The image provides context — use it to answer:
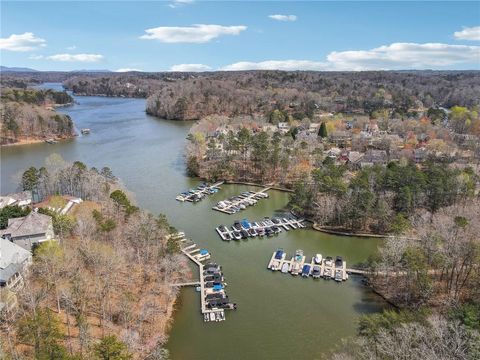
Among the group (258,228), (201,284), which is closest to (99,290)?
(201,284)

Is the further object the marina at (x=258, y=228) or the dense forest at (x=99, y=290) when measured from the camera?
the marina at (x=258, y=228)

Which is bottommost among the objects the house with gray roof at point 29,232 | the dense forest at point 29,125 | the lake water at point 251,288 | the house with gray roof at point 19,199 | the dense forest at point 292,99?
the lake water at point 251,288

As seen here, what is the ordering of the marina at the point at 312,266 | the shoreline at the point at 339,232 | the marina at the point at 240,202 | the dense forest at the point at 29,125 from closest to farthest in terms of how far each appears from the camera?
the marina at the point at 312,266 < the shoreline at the point at 339,232 < the marina at the point at 240,202 < the dense forest at the point at 29,125

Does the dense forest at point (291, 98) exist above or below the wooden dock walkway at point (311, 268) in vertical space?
above

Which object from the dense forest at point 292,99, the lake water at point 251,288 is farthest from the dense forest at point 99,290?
the dense forest at point 292,99

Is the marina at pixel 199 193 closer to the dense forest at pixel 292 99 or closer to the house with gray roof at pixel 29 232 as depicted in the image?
the house with gray roof at pixel 29 232

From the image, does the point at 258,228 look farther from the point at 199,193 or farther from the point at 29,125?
the point at 29,125

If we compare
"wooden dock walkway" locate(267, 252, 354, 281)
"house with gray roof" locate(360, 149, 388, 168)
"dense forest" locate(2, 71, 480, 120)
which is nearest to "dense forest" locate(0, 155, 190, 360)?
"wooden dock walkway" locate(267, 252, 354, 281)
